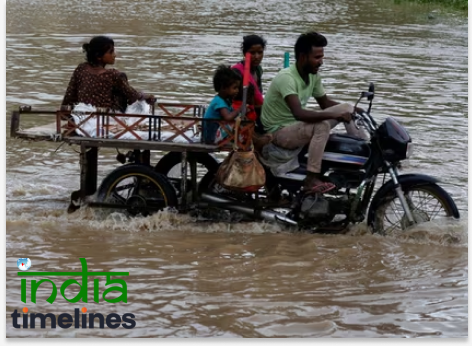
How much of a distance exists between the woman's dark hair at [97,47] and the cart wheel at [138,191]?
2.93 feet

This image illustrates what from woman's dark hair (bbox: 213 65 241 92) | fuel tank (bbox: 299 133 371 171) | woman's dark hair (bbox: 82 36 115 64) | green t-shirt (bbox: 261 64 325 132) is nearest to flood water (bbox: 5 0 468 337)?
fuel tank (bbox: 299 133 371 171)

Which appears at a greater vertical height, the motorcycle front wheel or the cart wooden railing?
the cart wooden railing

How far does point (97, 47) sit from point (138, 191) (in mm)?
1175

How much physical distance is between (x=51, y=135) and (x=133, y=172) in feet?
2.26

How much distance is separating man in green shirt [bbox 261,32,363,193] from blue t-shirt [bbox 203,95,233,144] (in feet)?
1.12

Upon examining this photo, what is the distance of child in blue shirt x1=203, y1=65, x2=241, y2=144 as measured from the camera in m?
6.93

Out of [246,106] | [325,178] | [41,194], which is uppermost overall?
[246,106]

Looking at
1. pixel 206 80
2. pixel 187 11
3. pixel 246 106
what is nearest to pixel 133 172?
pixel 246 106

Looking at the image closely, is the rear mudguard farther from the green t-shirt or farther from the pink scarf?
the pink scarf

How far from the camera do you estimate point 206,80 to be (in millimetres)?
14703

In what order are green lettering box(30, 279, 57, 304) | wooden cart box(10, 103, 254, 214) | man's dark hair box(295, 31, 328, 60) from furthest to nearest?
1. wooden cart box(10, 103, 254, 214)
2. man's dark hair box(295, 31, 328, 60)
3. green lettering box(30, 279, 57, 304)

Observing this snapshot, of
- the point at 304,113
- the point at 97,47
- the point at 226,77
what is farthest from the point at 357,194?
the point at 97,47

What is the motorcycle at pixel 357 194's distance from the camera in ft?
22.2

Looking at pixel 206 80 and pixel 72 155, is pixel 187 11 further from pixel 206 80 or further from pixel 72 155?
pixel 72 155
